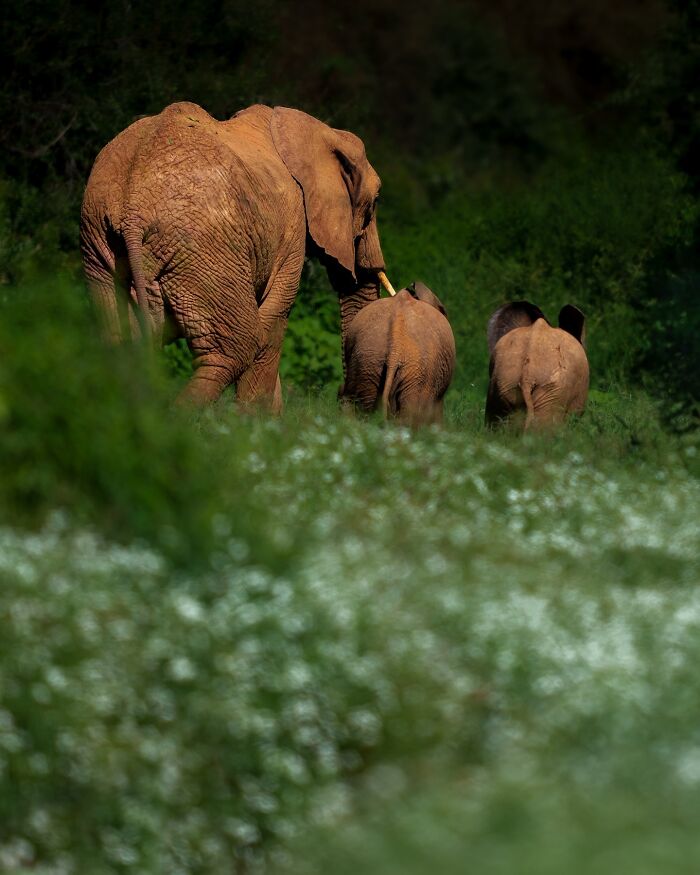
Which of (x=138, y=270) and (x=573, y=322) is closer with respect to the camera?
(x=138, y=270)

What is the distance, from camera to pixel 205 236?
943cm

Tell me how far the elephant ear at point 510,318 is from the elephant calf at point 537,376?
484 mm

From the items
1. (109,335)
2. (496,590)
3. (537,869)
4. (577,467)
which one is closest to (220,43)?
(109,335)

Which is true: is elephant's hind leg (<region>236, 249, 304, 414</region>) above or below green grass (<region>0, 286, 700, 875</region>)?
below

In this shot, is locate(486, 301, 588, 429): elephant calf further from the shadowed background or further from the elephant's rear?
the shadowed background

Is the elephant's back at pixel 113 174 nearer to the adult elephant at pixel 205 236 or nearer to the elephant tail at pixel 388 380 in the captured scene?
the adult elephant at pixel 205 236

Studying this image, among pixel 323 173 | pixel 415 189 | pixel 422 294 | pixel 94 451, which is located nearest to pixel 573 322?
pixel 422 294

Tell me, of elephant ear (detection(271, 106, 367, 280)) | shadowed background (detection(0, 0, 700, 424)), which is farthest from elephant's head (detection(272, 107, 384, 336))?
shadowed background (detection(0, 0, 700, 424))

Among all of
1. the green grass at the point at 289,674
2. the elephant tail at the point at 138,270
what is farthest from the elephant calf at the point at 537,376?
the green grass at the point at 289,674

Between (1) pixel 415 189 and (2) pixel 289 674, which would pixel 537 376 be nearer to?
(2) pixel 289 674

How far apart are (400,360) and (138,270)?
150 cm

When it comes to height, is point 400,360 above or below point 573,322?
below

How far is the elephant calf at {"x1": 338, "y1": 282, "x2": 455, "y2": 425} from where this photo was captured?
969 centimetres

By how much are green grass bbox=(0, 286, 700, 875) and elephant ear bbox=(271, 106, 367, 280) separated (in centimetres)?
414
